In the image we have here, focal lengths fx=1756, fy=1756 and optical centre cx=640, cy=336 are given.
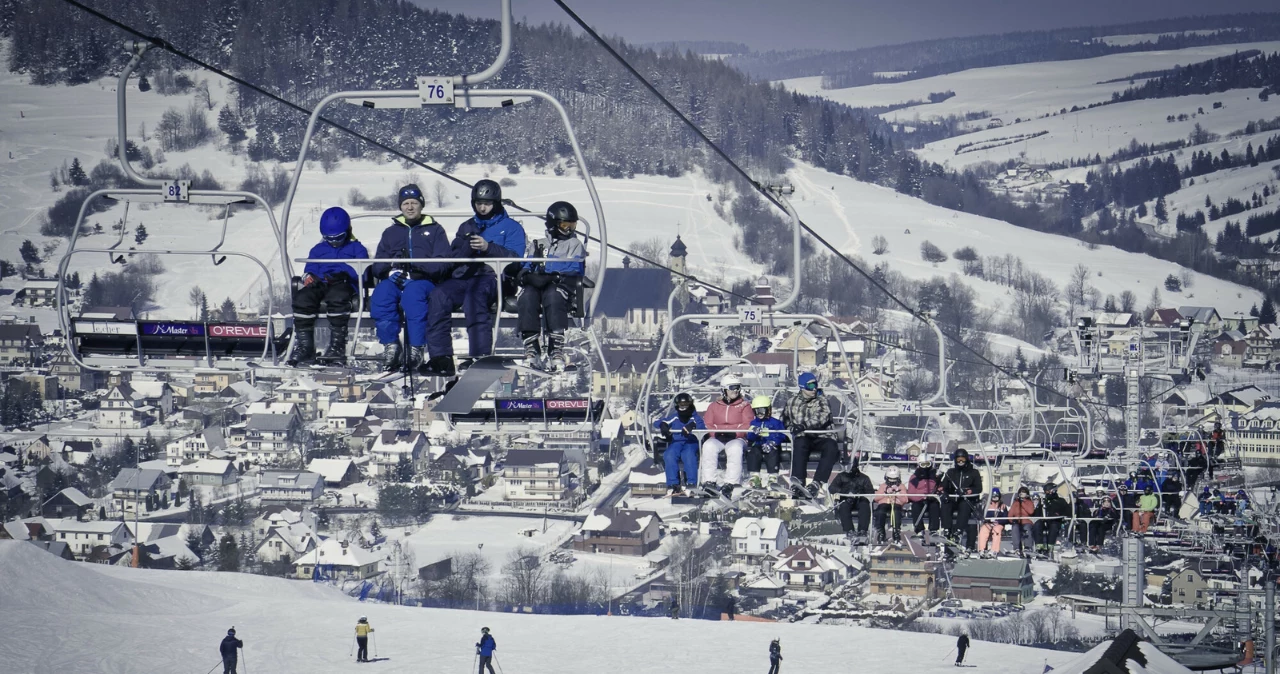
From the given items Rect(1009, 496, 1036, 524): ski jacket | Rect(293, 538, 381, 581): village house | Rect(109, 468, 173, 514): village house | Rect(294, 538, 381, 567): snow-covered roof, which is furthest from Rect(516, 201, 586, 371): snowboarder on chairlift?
Rect(109, 468, 173, 514): village house

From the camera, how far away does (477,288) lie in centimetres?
1296

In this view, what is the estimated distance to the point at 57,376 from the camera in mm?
116188

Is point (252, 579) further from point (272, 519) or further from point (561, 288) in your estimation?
point (561, 288)

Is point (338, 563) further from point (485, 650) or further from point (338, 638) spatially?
point (485, 650)

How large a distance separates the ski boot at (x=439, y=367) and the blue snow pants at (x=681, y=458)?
4281 mm

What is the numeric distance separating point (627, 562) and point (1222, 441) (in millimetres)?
45240

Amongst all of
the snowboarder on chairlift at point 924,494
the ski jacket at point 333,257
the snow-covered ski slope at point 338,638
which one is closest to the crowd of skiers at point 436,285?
the ski jacket at point 333,257

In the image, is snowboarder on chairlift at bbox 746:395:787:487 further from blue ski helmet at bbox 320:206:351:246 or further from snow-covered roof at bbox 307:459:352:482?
snow-covered roof at bbox 307:459:352:482

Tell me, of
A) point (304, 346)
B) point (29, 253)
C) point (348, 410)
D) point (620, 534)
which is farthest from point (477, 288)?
point (29, 253)

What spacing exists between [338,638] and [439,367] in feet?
98.6

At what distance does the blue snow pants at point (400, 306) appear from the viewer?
41.9ft

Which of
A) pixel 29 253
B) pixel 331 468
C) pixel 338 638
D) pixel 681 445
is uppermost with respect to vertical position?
pixel 29 253

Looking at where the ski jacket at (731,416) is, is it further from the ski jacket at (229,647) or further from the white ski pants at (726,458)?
the ski jacket at (229,647)

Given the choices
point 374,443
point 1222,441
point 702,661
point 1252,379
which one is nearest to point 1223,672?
point 1222,441
